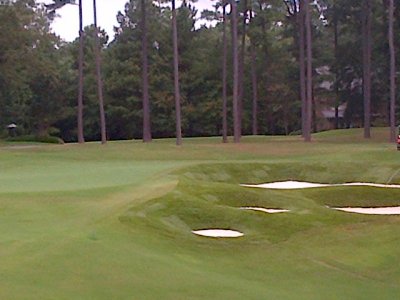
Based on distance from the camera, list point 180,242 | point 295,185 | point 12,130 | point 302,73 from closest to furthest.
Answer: point 180,242, point 295,185, point 302,73, point 12,130

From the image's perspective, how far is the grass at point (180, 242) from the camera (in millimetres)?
9007

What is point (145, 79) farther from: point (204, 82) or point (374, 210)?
point (374, 210)

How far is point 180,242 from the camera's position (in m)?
12.5

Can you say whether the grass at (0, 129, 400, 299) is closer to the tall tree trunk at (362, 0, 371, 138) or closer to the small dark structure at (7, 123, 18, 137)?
the tall tree trunk at (362, 0, 371, 138)

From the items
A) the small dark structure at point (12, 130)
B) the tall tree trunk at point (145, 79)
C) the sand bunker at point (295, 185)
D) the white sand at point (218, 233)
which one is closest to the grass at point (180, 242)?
the white sand at point (218, 233)

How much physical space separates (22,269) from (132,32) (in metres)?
65.0

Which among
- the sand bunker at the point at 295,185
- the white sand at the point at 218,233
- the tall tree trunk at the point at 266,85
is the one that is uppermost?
Result: the tall tree trunk at the point at 266,85

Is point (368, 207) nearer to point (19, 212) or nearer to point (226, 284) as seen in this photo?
point (19, 212)

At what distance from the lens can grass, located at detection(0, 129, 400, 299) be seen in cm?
901

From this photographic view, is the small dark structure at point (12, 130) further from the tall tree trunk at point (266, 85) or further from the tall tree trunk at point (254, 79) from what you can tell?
the tall tree trunk at point (266, 85)

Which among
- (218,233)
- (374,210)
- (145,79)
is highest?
(145,79)

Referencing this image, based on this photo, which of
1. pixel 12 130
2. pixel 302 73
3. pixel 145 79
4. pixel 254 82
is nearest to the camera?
pixel 145 79

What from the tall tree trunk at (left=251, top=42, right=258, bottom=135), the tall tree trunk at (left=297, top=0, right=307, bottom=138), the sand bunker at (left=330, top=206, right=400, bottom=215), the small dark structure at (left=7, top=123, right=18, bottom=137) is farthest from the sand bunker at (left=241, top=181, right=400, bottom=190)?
the small dark structure at (left=7, top=123, right=18, bottom=137)

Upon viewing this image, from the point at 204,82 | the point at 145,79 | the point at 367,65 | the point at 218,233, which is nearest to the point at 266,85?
the point at 204,82
